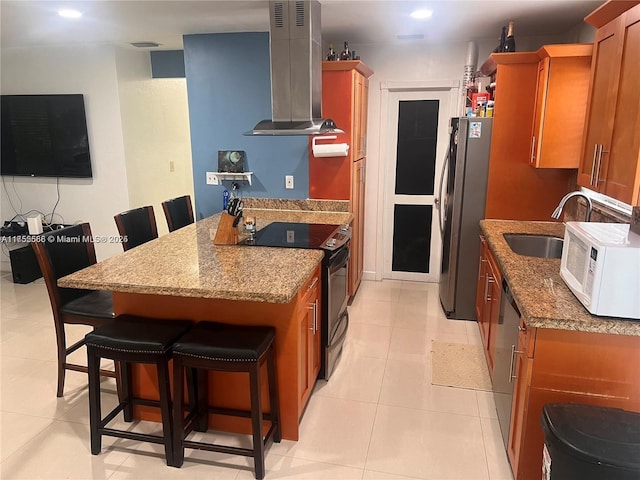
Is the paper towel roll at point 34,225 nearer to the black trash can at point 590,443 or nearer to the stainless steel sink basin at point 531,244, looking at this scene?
the stainless steel sink basin at point 531,244

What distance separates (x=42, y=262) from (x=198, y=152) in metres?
1.99

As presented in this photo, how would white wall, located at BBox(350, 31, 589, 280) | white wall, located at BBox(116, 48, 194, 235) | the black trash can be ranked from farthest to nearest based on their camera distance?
white wall, located at BBox(116, 48, 194, 235), white wall, located at BBox(350, 31, 589, 280), the black trash can

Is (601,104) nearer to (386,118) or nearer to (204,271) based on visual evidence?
(204,271)

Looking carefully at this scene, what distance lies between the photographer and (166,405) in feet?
7.03

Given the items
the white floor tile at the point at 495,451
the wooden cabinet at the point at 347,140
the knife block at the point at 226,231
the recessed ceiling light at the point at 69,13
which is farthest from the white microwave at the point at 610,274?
the recessed ceiling light at the point at 69,13

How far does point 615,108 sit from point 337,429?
2.13m

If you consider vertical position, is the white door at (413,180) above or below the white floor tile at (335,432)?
above

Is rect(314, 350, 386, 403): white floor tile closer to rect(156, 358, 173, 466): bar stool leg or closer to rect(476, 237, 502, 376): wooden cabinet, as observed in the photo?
rect(476, 237, 502, 376): wooden cabinet

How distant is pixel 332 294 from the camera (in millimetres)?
2924

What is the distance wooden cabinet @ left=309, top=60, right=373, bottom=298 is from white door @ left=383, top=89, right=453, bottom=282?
0.43m

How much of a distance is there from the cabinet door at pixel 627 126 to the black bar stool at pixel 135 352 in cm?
211

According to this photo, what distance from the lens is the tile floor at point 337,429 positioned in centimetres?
220

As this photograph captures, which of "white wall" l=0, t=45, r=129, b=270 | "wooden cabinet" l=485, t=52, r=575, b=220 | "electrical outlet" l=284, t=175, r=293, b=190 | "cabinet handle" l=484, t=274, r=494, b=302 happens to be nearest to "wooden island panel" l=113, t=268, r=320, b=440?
"cabinet handle" l=484, t=274, r=494, b=302

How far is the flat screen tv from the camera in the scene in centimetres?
484
